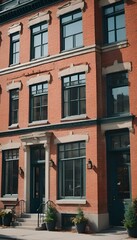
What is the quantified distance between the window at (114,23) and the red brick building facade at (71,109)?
5 cm

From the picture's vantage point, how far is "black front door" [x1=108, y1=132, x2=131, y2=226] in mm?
16328

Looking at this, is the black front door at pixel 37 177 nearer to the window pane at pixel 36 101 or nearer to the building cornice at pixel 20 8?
the window pane at pixel 36 101

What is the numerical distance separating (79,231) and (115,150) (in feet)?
12.7

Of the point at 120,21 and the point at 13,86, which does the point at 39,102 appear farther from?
the point at 120,21

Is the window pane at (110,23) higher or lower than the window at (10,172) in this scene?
higher

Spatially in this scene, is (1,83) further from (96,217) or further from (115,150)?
(96,217)

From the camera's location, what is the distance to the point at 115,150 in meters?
16.7

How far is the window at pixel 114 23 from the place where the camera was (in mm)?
17625

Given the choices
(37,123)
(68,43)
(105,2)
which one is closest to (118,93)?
(68,43)

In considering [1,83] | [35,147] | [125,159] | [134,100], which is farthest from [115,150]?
[1,83]

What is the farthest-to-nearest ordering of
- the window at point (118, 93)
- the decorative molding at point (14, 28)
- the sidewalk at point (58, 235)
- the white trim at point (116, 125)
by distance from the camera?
the decorative molding at point (14, 28)
the window at point (118, 93)
the white trim at point (116, 125)
the sidewalk at point (58, 235)

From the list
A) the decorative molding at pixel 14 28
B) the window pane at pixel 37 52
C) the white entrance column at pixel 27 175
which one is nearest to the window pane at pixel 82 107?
the white entrance column at pixel 27 175

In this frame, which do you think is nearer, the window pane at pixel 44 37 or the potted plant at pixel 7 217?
the potted plant at pixel 7 217

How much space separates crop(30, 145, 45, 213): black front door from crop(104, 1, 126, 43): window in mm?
6591
